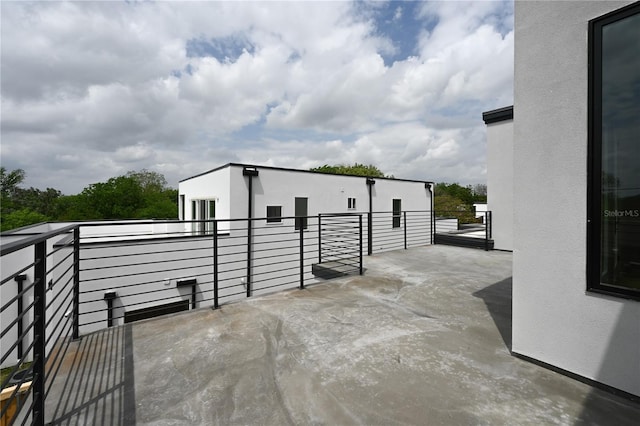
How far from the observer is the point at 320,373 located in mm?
1728

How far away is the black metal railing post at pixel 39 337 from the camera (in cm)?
123

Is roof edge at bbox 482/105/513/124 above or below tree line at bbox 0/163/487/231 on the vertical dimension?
above

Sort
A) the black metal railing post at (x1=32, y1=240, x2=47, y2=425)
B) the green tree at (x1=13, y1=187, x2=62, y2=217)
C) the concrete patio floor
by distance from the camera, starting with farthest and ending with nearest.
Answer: the green tree at (x1=13, y1=187, x2=62, y2=217) → the concrete patio floor → the black metal railing post at (x1=32, y1=240, x2=47, y2=425)

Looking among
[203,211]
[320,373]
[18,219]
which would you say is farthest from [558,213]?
[18,219]

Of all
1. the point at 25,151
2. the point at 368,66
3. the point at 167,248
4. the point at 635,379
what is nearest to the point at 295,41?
the point at 368,66

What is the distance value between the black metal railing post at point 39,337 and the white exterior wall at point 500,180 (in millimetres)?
7974

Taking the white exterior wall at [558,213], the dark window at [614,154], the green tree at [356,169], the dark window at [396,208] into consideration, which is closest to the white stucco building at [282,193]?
the dark window at [396,208]

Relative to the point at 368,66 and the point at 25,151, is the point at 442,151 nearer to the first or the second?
Answer: the point at 368,66

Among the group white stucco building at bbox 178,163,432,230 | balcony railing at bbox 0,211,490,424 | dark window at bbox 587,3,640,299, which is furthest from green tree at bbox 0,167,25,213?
dark window at bbox 587,3,640,299

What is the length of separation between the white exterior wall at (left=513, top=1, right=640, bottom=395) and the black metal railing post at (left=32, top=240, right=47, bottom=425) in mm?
2848

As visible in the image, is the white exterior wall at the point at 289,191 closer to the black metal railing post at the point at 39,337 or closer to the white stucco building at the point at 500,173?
the white stucco building at the point at 500,173

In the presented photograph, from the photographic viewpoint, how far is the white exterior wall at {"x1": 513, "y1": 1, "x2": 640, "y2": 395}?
1.57m

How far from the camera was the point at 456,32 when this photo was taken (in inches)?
212

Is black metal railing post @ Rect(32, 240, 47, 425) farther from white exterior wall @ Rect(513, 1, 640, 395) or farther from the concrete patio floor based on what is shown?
white exterior wall @ Rect(513, 1, 640, 395)
